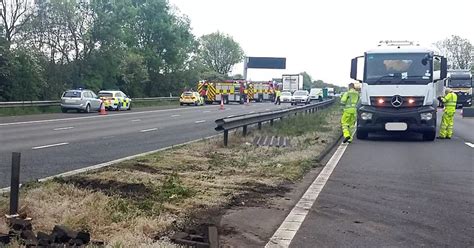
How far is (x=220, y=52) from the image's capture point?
393 ft

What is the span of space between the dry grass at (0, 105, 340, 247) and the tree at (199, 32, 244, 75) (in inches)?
4156

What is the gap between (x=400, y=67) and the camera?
18562 mm

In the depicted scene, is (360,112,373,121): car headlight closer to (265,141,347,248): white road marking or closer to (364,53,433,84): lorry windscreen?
(364,53,433,84): lorry windscreen

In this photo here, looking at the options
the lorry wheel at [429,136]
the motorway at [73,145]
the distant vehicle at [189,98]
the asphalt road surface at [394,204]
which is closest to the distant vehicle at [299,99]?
the distant vehicle at [189,98]

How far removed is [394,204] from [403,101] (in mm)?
10711

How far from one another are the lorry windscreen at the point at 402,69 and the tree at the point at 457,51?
267 feet

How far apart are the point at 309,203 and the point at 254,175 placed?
7.72ft

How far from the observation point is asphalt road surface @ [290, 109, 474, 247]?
6.36 m

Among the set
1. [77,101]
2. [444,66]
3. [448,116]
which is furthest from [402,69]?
[77,101]

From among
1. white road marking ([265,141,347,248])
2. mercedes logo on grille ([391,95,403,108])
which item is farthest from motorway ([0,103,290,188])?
mercedes logo on grille ([391,95,403,108])

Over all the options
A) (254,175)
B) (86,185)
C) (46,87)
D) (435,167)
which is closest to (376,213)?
(254,175)

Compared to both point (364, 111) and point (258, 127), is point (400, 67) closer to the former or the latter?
point (364, 111)

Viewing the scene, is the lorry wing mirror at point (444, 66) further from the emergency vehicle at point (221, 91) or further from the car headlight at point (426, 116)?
the emergency vehicle at point (221, 91)

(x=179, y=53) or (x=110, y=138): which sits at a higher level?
(x=179, y=53)
